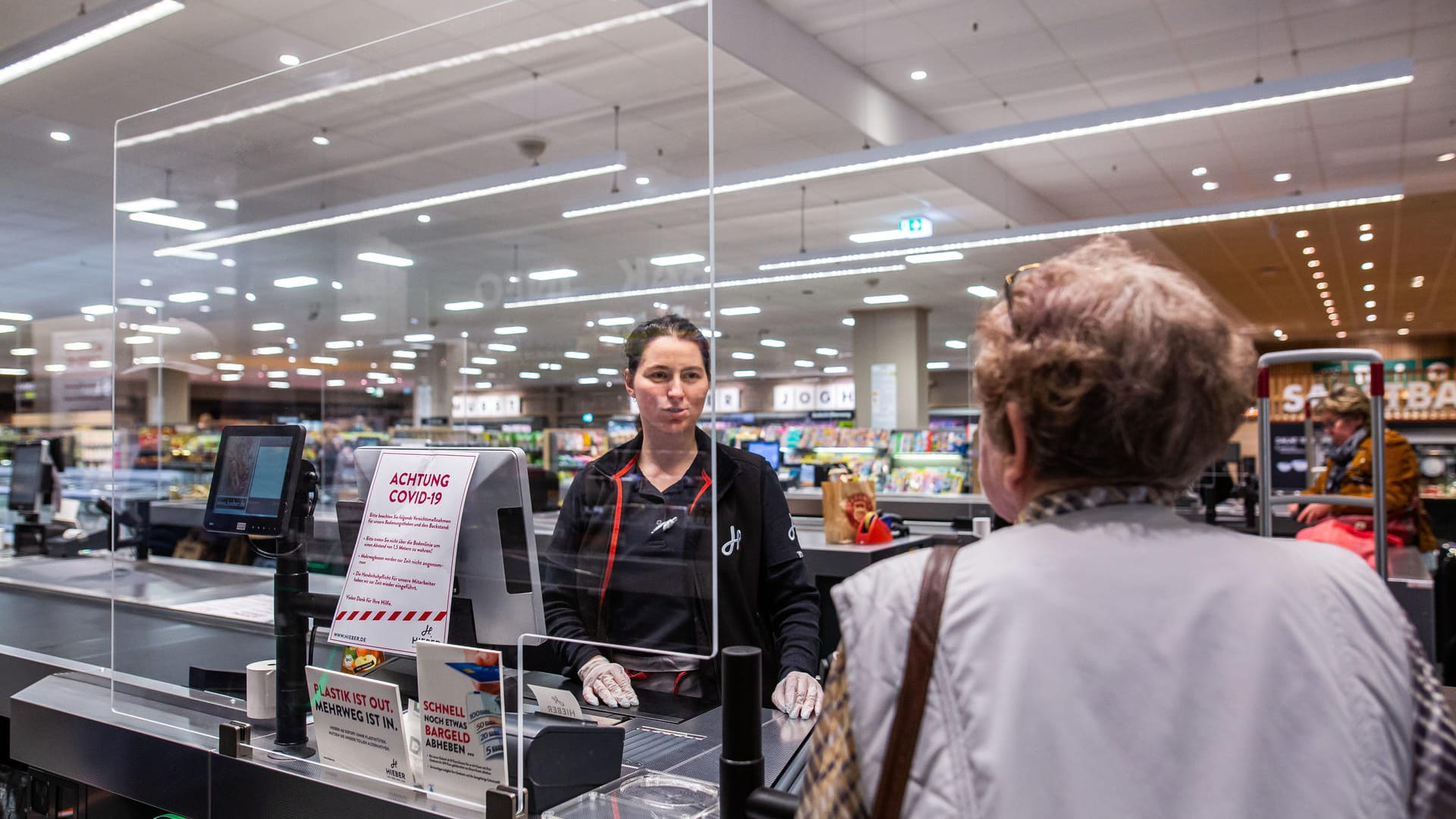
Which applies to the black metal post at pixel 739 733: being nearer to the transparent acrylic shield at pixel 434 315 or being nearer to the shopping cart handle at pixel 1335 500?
the transparent acrylic shield at pixel 434 315

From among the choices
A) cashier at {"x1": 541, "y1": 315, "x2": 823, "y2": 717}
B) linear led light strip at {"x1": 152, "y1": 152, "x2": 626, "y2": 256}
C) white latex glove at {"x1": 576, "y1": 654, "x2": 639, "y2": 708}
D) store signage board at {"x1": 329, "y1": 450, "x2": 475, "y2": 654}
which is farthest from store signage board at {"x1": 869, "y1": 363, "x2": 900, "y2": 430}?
store signage board at {"x1": 329, "y1": 450, "x2": 475, "y2": 654}

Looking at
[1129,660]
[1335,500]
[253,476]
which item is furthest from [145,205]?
[1335,500]

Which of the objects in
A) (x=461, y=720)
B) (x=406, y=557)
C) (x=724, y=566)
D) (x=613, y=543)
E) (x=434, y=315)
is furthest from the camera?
(x=434, y=315)

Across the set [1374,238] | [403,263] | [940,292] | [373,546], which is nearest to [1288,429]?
[1374,238]

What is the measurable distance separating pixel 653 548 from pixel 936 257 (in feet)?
30.9

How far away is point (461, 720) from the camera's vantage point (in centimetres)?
127

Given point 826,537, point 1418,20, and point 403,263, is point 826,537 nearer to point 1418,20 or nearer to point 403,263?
point 403,263

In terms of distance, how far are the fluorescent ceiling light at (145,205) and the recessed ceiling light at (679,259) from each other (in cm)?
147

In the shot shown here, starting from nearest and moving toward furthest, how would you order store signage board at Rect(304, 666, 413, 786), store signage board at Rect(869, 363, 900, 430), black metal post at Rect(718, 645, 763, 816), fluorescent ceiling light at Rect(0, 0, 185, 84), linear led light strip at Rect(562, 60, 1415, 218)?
black metal post at Rect(718, 645, 763, 816), store signage board at Rect(304, 666, 413, 786), fluorescent ceiling light at Rect(0, 0, 185, 84), linear led light strip at Rect(562, 60, 1415, 218), store signage board at Rect(869, 363, 900, 430)

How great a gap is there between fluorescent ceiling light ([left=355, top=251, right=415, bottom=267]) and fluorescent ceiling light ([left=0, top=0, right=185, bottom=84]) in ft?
6.87

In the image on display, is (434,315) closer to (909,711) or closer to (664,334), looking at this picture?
(664,334)

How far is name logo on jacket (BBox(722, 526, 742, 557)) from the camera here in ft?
6.01

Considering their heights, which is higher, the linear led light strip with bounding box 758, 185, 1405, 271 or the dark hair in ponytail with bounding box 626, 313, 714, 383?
the linear led light strip with bounding box 758, 185, 1405, 271

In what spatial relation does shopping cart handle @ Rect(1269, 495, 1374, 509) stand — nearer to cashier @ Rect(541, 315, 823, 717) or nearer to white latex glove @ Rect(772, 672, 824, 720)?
white latex glove @ Rect(772, 672, 824, 720)
